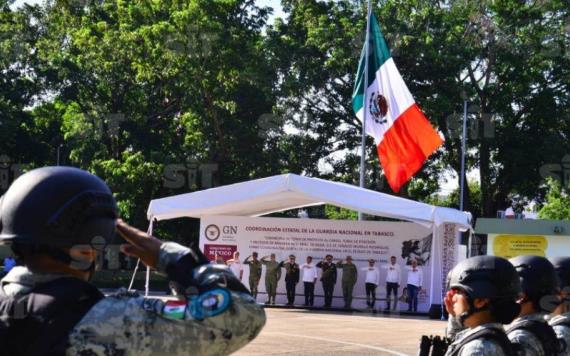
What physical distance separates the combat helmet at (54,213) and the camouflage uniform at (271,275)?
22.2 m

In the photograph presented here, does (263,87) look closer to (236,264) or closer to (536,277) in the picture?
(236,264)

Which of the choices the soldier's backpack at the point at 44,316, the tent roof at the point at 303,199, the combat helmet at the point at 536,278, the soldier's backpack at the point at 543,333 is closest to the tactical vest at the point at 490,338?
the soldier's backpack at the point at 543,333

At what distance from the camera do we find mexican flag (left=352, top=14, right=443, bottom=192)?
935 inches

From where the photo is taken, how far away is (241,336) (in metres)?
2.21

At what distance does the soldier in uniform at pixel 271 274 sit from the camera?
24500 mm

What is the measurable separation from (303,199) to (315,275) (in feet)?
8.69

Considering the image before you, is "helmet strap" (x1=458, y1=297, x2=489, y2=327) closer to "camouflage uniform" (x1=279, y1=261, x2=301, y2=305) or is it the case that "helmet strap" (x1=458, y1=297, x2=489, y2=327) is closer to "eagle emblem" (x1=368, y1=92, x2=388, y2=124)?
"camouflage uniform" (x1=279, y1=261, x2=301, y2=305)

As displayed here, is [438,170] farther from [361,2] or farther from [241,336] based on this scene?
[241,336]

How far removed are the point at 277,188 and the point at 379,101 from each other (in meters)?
5.33

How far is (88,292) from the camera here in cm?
221

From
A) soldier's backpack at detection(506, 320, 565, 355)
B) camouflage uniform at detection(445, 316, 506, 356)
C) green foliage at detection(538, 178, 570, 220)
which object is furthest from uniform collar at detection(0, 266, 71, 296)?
green foliage at detection(538, 178, 570, 220)

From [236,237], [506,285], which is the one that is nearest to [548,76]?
[236,237]

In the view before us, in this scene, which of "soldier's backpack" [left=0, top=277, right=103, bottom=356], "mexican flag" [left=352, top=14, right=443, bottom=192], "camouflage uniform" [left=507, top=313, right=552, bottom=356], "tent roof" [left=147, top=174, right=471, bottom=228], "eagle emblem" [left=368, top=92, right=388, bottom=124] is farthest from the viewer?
"eagle emblem" [left=368, top=92, right=388, bottom=124]

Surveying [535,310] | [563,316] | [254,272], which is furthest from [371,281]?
[535,310]
